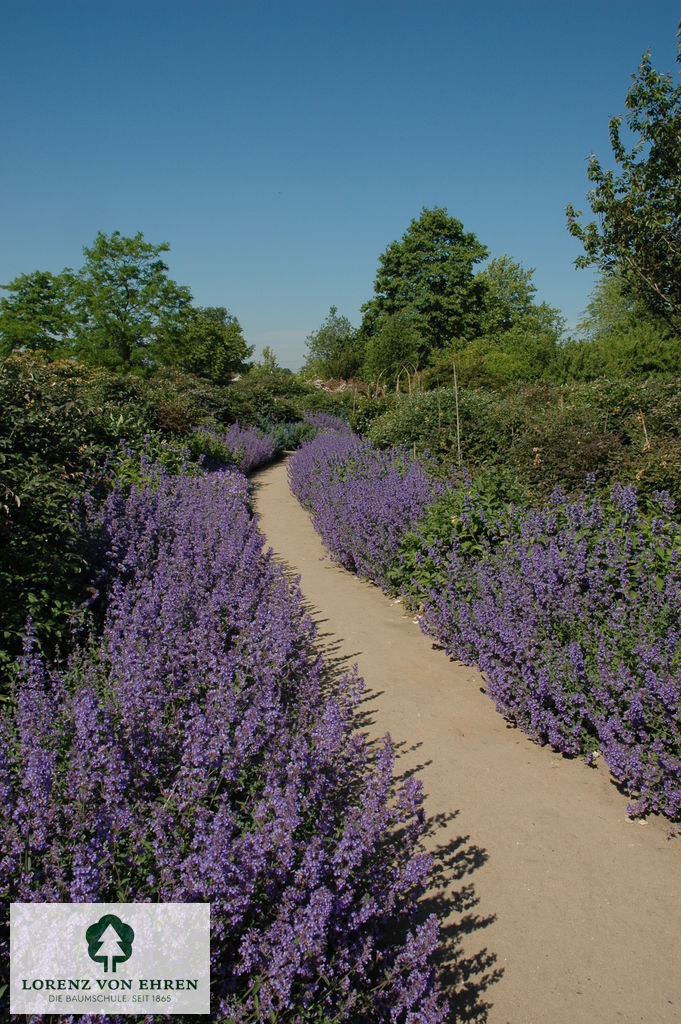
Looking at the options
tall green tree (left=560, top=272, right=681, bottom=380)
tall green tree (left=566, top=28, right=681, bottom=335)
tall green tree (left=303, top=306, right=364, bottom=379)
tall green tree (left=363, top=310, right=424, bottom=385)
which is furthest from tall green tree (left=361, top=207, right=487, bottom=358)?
tall green tree (left=566, top=28, right=681, bottom=335)

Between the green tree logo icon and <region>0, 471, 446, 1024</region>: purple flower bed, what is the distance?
0.09 metres

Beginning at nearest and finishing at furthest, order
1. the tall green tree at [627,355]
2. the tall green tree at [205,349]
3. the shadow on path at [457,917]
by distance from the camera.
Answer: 1. the shadow on path at [457,917]
2. the tall green tree at [627,355]
3. the tall green tree at [205,349]

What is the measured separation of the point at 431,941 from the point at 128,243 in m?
28.2

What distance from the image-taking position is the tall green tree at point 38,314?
2684cm

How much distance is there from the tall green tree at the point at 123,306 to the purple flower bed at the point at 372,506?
18.8 metres

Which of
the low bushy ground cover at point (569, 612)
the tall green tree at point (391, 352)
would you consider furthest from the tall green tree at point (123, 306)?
the low bushy ground cover at point (569, 612)

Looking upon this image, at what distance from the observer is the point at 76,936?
1734 millimetres

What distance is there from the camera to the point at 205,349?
31375 millimetres

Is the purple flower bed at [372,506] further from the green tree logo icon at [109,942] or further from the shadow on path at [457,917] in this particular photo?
the green tree logo icon at [109,942]

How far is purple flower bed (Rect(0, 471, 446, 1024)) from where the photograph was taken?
1872 mm

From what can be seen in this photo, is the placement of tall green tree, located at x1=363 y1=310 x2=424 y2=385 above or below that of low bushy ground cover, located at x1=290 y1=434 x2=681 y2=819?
above

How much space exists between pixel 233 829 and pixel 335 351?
47615 mm

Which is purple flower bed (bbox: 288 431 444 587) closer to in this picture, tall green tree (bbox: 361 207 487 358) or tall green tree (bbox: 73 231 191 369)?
tall green tree (bbox: 73 231 191 369)

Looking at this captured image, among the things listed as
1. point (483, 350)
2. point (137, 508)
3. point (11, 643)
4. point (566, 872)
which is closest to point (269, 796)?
point (566, 872)
